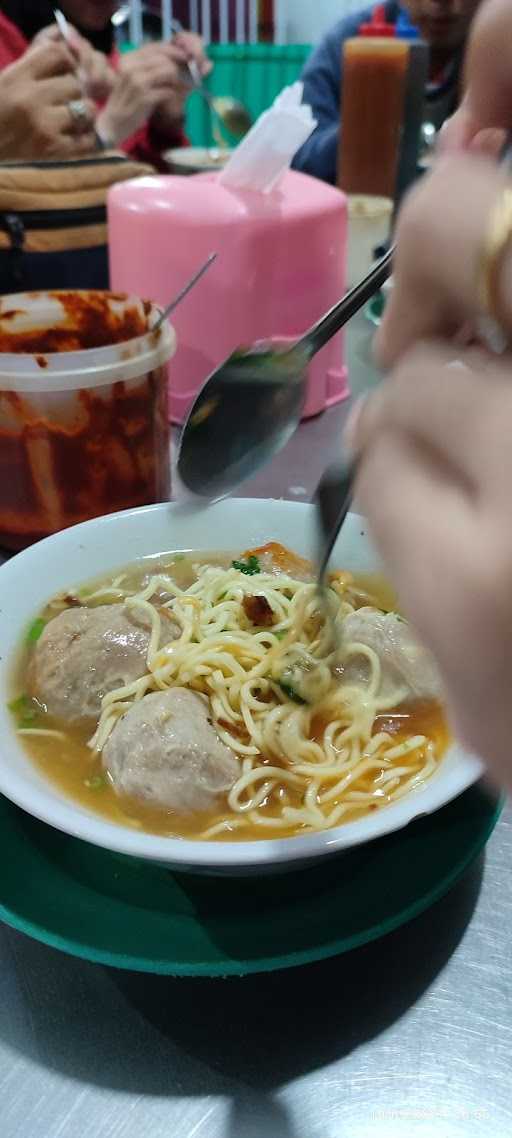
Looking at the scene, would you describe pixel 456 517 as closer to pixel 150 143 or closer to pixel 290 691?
pixel 290 691

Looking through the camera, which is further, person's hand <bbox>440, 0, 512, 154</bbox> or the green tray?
the green tray

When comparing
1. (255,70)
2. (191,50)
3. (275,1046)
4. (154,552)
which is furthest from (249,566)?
(255,70)

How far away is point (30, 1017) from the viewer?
693 mm

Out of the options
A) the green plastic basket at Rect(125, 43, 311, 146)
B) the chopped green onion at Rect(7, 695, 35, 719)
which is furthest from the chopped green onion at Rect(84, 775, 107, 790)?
the green plastic basket at Rect(125, 43, 311, 146)

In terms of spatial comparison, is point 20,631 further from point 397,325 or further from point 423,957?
point 397,325

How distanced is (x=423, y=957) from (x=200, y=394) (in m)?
0.54

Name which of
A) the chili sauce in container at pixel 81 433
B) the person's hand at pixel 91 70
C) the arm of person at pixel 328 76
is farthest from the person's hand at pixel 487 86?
the arm of person at pixel 328 76

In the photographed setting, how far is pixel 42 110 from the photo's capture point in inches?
91.7

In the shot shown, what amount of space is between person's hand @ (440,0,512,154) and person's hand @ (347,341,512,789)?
185 millimetres

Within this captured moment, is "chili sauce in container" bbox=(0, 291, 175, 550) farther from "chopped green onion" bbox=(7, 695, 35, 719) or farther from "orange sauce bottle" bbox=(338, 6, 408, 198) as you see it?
"orange sauce bottle" bbox=(338, 6, 408, 198)

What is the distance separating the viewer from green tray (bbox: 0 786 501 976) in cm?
65

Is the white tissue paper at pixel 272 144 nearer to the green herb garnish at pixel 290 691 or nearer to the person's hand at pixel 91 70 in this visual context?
the green herb garnish at pixel 290 691

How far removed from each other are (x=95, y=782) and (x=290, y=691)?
205 mm

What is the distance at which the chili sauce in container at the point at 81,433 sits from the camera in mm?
1130
